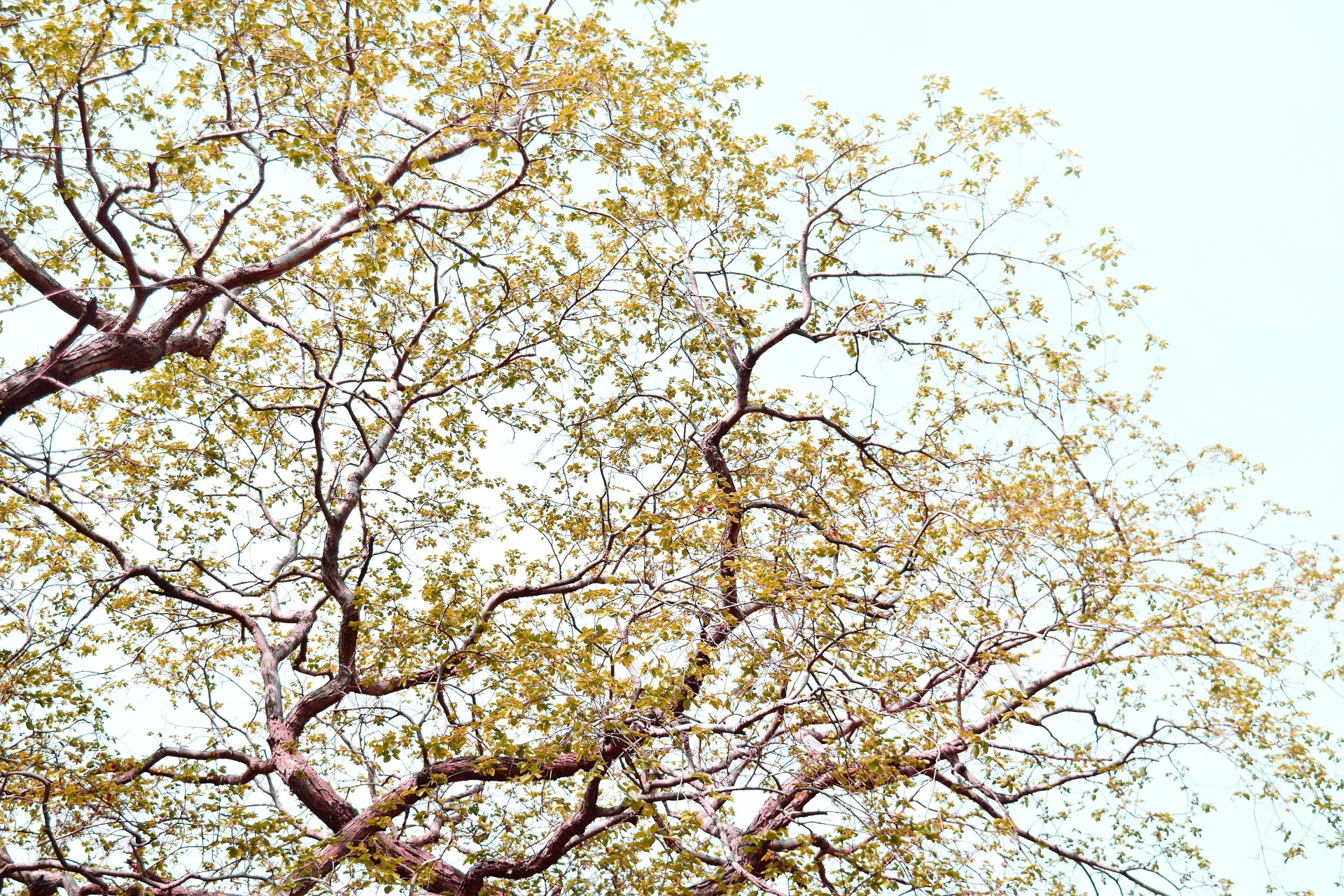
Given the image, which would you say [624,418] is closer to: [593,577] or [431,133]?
[593,577]

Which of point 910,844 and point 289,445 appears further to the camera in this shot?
point 289,445

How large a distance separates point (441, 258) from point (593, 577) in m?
3.61

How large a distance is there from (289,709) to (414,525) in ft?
6.57

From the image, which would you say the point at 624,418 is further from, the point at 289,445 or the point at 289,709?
the point at 289,709

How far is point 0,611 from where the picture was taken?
959cm

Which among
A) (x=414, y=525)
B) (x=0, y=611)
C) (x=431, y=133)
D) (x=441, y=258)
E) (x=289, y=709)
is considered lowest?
(x=289, y=709)

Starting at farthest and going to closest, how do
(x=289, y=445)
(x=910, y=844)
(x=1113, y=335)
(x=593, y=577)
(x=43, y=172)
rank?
(x=289, y=445)
(x=1113, y=335)
(x=593, y=577)
(x=43, y=172)
(x=910, y=844)

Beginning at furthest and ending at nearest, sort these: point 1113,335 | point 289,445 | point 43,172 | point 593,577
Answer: point 289,445, point 1113,335, point 593,577, point 43,172

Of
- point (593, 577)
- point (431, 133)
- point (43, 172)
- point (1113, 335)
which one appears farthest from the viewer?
point (1113, 335)

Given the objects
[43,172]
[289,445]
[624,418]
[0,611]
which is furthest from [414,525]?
[43,172]

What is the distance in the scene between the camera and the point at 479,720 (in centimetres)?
814

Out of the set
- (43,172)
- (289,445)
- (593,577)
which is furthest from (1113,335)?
(43,172)

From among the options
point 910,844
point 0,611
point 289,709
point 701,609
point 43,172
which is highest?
point 43,172

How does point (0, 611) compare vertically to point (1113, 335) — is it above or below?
below
